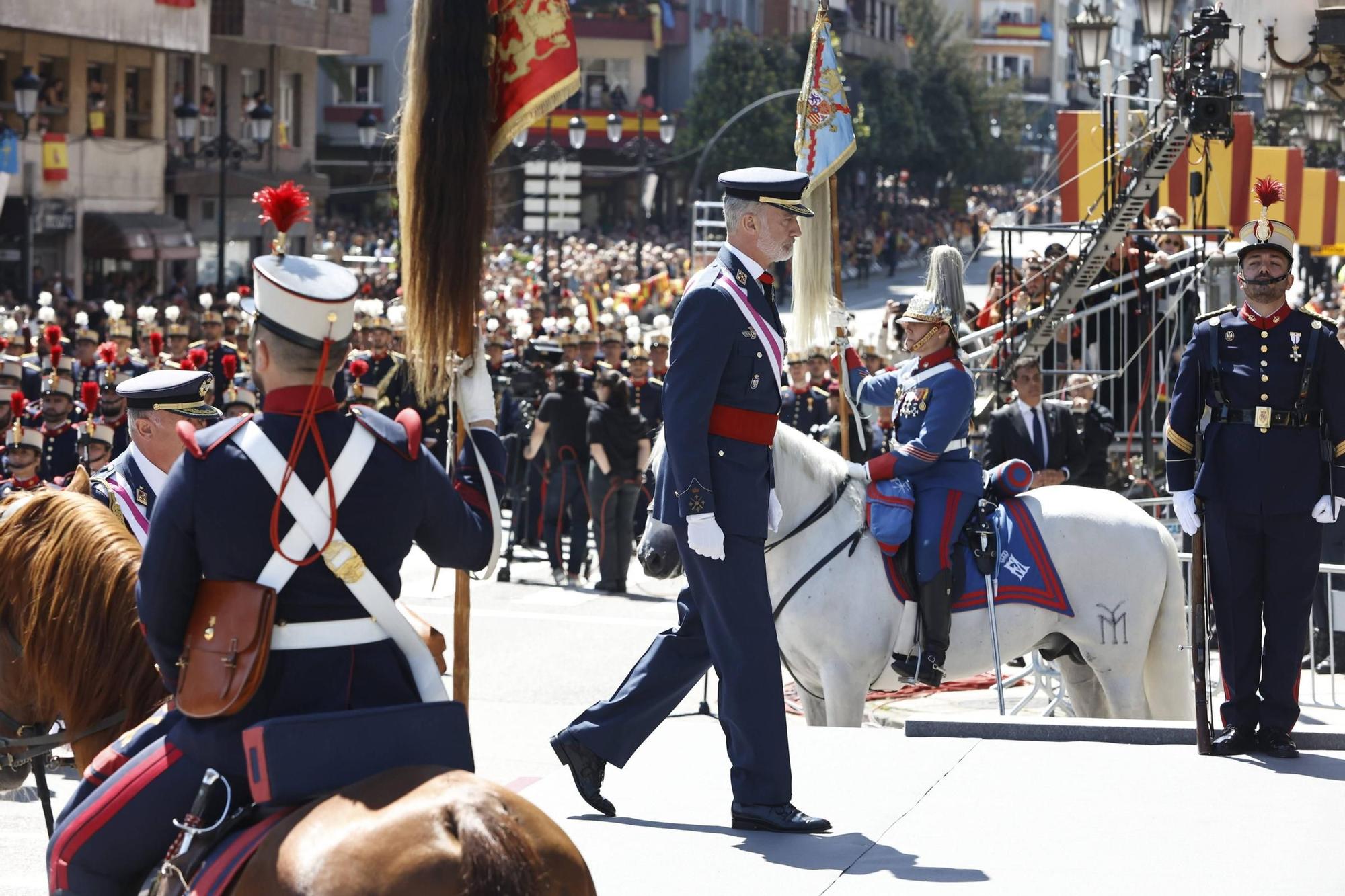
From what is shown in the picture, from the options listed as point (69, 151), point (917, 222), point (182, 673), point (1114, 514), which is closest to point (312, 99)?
point (69, 151)

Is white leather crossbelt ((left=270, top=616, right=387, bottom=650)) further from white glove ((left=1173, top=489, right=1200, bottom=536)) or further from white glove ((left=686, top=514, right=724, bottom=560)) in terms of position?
white glove ((left=1173, top=489, right=1200, bottom=536))

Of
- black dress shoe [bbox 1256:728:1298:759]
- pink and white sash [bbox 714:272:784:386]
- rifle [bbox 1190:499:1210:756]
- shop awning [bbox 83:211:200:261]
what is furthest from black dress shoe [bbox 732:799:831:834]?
shop awning [bbox 83:211:200:261]

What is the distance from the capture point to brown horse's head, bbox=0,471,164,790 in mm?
4934

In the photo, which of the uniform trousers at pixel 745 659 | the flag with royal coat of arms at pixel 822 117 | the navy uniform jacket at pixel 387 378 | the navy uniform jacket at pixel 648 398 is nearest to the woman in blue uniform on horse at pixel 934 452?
Result: the flag with royal coat of arms at pixel 822 117

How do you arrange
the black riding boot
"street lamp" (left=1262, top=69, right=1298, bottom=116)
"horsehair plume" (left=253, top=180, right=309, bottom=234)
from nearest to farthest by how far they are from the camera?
"horsehair plume" (left=253, top=180, right=309, bottom=234)
the black riding boot
"street lamp" (left=1262, top=69, right=1298, bottom=116)

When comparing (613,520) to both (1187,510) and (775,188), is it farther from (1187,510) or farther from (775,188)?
(775,188)

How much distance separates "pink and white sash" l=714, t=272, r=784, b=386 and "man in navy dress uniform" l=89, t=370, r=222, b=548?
190 cm

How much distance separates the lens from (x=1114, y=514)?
351 inches

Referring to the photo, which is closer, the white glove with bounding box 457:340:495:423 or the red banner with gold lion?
the white glove with bounding box 457:340:495:423

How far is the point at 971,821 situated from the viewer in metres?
6.23

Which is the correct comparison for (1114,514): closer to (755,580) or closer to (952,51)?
(755,580)

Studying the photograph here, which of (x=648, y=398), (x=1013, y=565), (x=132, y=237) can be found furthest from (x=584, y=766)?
(x=132, y=237)

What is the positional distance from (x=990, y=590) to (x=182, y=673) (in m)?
5.18

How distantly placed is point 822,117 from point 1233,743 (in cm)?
396
